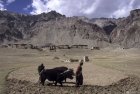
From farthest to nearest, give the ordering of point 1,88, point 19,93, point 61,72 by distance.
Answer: point 61,72
point 1,88
point 19,93

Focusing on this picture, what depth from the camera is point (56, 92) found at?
18.5 m

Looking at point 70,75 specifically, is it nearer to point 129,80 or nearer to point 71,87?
point 71,87

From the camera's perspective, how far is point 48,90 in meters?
19.2

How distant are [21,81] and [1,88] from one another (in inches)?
154

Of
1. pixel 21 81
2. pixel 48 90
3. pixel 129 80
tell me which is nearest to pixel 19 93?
pixel 48 90

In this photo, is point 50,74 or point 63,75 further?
point 50,74

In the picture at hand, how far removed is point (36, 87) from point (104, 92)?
168 inches

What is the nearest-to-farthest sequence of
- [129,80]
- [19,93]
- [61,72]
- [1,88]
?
[19,93], [1,88], [61,72], [129,80]

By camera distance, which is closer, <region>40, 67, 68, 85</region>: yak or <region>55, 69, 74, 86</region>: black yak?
<region>55, 69, 74, 86</region>: black yak

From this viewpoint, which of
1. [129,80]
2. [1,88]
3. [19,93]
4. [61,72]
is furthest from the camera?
[129,80]

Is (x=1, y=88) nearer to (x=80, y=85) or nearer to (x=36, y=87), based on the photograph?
(x=36, y=87)

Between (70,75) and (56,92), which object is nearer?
(56,92)

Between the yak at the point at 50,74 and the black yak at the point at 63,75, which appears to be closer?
the black yak at the point at 63,75

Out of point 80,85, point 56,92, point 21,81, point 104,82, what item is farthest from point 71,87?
point 21,81
